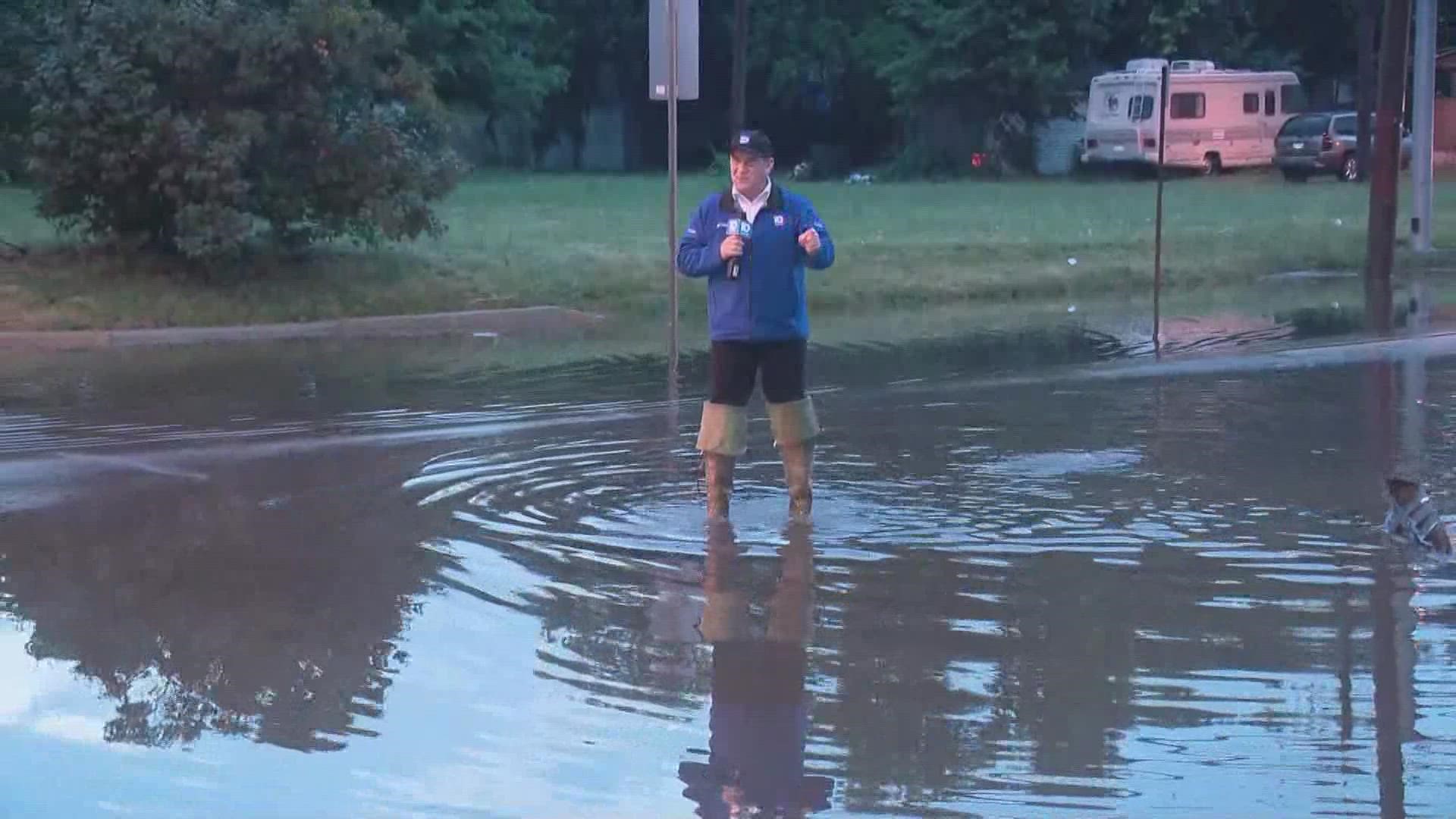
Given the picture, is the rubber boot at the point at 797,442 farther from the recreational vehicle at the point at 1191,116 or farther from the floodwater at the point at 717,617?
the recreational vehicle at the point at 1191,116

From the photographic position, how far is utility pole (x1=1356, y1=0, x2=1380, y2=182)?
40.1 meters

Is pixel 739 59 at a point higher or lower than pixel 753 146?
higher

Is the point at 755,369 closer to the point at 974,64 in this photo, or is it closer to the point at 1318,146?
the point at 1318,146

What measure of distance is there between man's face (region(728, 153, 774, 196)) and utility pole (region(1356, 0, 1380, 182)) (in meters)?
33.0

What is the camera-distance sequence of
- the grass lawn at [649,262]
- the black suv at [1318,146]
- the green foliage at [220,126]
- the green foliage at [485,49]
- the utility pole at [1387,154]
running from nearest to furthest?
the green foliage at [220,126] < the grass lawn at [649,262] < the utility pole at [1387,154] < the black suv at [1318,146] < the green foliage at [485,49]

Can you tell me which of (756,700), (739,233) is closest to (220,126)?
(739,233)

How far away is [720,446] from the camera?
30.5 feet

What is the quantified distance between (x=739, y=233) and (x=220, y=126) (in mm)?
11438

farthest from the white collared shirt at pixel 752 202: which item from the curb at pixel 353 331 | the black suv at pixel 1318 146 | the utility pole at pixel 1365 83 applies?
the black suv at pixel 1318 146

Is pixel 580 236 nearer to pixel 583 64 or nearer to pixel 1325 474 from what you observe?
pixel 1325 474

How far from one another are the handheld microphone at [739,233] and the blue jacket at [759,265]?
0.07 feet

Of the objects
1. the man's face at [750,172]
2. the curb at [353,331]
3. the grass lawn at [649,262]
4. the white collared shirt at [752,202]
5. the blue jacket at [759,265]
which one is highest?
the man's face at [750,172]

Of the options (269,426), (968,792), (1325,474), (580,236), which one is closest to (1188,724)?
(968,792)

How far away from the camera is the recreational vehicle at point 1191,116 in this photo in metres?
48.9
